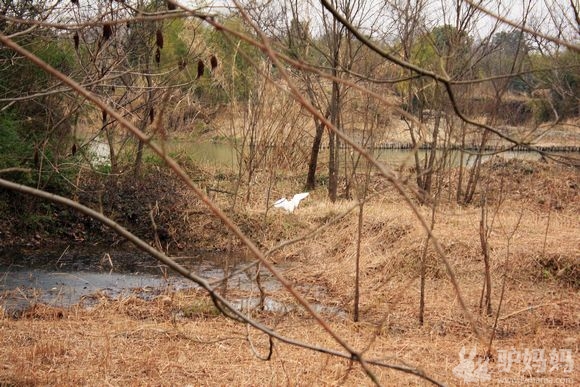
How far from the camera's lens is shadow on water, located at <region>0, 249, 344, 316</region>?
6.97 m

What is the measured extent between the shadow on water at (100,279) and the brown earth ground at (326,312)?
25 centimetres

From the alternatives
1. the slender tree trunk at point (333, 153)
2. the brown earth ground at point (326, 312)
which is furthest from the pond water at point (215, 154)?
the brown earth ground at point (326, 312)

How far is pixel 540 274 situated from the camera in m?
7.91

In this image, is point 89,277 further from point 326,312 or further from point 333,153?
point 333,153

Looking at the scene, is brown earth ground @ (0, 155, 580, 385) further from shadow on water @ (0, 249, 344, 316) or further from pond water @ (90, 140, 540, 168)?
pond water @ (90, 140, 540, 168)

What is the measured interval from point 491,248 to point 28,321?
5671 millimetres

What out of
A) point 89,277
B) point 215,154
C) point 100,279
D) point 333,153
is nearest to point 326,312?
point 100,279

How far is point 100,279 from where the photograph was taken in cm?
816

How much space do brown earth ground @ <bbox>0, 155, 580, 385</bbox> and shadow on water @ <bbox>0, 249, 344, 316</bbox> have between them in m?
0.25

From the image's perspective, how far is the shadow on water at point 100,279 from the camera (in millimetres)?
6973

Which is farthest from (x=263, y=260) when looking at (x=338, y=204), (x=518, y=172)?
(x=518, y=172)

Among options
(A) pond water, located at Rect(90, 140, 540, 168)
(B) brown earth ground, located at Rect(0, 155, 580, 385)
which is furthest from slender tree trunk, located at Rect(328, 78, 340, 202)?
(B) brown earth ground, located at Rect(0, 155, 580, 385)

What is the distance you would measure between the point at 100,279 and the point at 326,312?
3089 mm

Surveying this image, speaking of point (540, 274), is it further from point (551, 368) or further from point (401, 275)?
point (551, 368)
